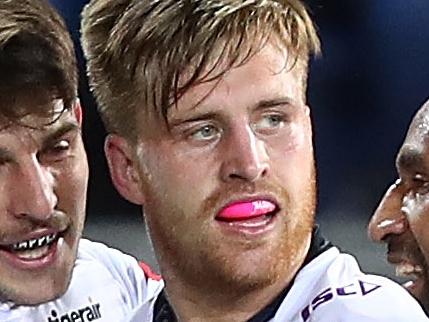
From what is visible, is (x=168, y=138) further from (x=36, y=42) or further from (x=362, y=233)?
(x=362, y=233)

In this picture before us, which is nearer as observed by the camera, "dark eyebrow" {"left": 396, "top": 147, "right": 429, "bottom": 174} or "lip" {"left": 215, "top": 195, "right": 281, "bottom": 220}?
"lip" {"left": 215, "top": 195, "right": 281, "bottom": 220}

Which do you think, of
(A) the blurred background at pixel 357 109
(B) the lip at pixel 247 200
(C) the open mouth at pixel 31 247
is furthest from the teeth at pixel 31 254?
(A) the blurred background at pixel 357 109

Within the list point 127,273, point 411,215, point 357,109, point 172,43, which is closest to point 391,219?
point 411,215

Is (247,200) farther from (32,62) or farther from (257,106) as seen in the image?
(32,62)

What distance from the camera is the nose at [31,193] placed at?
109 centimetres

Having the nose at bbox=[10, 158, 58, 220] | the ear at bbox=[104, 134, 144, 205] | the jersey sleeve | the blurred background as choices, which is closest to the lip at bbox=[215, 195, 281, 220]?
the ear at bbox=[104, 134, 144, 205]

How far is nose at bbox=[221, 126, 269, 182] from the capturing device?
2.86 ft

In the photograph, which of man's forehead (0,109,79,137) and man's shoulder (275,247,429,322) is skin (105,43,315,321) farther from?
man's forehead (0,109,79,137)

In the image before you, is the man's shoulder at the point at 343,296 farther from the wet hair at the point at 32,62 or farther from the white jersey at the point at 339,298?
the wet hair at the point at 32,62

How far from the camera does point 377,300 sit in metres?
0.88

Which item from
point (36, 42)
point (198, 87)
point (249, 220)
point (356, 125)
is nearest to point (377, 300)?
point (249, 220)

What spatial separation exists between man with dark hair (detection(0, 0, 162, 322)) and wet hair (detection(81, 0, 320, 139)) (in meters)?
0.14

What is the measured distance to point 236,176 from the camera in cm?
88

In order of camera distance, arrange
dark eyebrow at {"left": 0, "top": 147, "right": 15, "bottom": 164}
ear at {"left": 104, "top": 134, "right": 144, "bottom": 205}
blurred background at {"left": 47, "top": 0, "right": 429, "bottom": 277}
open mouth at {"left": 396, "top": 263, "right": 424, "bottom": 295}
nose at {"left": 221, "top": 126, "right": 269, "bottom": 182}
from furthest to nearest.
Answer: blurred background at {"left": 47, "top": 0, "right": 429, "bottom": 277} → open mouth at {"left": 396, "top": 263, "right": 424, "bottom": 295} → dark eyebrow at {"left": 0, "top": 147, "right": 15, "bottom": 164} → ear at {"left": 104, "top": 134, "right": 144, "bottom": 205} → nose at {"left": 221, "top": 126, "right": 269, "bottom": 182}
